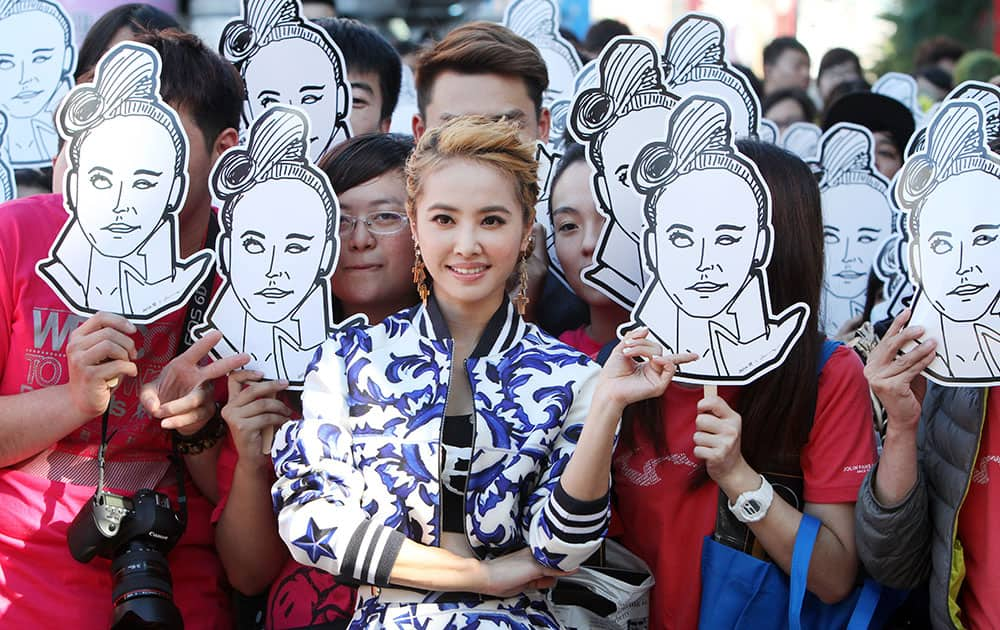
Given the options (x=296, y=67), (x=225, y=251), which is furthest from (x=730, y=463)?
(x=296, y=67)

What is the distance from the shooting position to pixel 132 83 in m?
2.37

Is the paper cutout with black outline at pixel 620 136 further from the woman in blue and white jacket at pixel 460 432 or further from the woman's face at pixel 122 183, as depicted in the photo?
the woman's face at pixel 122 183

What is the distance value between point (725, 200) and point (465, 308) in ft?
1.87

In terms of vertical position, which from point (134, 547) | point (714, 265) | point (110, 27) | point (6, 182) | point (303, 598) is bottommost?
point (303, 598)

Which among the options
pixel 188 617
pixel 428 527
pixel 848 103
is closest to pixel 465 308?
pixel 428 527

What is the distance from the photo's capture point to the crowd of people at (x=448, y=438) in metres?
2.03

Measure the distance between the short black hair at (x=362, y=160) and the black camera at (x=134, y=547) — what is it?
2.75ft

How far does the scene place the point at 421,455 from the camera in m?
2.04

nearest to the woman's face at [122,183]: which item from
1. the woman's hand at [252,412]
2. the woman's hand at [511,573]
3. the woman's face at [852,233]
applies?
the woman's hand at [252,412]

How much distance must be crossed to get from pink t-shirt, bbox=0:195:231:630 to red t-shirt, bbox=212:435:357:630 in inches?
7.3

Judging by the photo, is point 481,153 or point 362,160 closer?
point 481,153

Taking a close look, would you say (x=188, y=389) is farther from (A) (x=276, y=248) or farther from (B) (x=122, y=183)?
(B) (x=122, y=183)

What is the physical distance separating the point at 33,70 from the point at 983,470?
9.02 ft

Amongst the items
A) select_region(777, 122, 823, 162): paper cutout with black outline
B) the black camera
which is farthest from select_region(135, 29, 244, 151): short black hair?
select_region(777, 122, 823, 162): paper cutout with black outline
